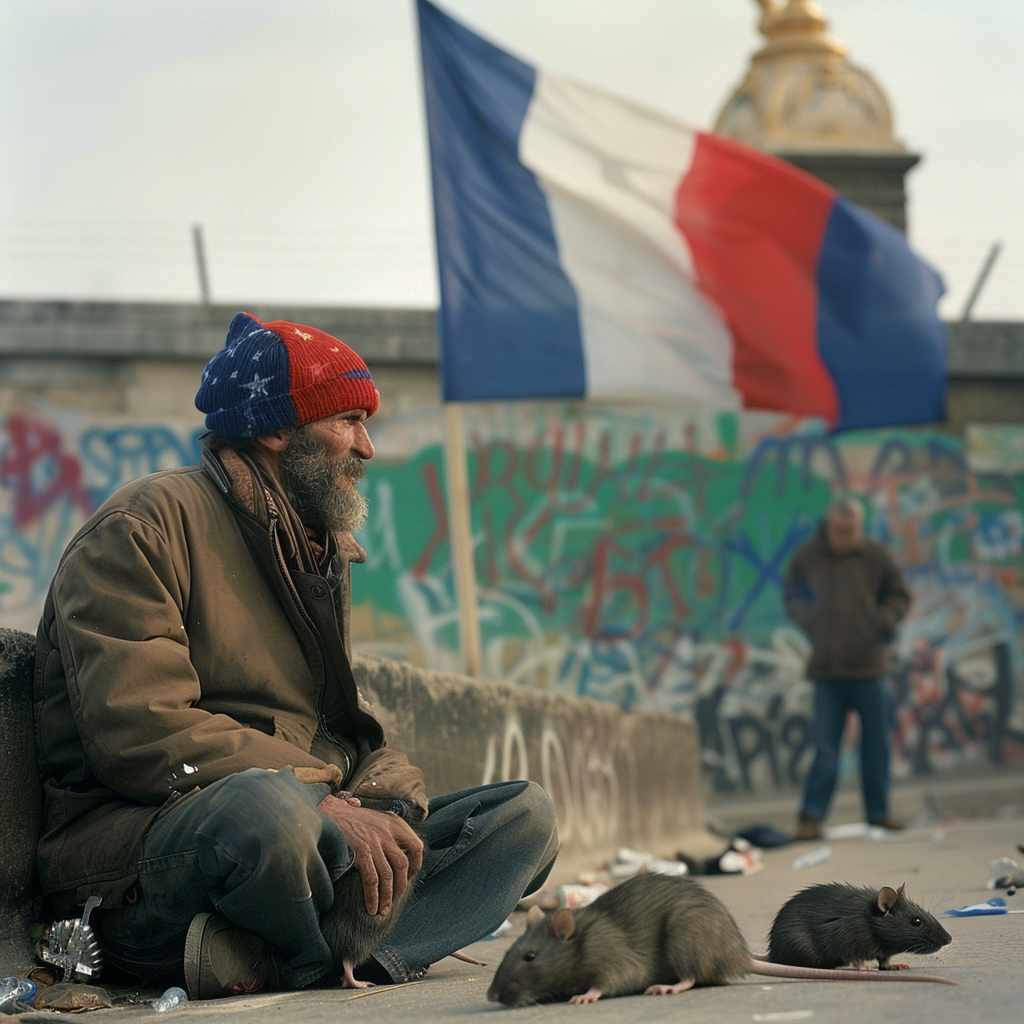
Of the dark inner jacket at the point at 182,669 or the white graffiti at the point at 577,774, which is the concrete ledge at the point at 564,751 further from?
the dark inner jacket at the point at 182,669

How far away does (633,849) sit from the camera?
23.2 ft

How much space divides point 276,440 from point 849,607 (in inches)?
255

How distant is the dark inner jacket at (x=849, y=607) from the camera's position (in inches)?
349

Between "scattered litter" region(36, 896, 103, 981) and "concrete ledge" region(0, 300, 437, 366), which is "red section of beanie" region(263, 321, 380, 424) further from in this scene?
"concrete ledge" region(0, 300, 437, 366)

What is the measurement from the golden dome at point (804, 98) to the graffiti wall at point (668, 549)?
278 centimetres

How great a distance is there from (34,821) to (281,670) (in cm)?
62

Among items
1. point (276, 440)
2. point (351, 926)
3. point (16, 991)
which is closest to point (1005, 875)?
point (351, 926)

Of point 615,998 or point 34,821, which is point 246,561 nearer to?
point 34,821

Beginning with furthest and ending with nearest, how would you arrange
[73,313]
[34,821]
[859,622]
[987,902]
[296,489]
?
[73,313], [859,622], [987,902], [296,489], [34,821]

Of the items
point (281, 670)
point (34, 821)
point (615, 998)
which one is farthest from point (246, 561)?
point (615, 998)

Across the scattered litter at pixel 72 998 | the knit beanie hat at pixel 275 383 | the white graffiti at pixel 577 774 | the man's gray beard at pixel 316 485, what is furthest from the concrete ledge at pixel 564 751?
the scattered litter at pixel 72 998

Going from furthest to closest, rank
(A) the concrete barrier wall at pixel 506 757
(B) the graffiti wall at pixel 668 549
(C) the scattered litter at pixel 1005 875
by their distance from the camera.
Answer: (B) the graffiti wall at pixel 668 549 < (C) the scattered litter at pixel 1005 875 < (A) the concrete barrier wall at pixel 506 757

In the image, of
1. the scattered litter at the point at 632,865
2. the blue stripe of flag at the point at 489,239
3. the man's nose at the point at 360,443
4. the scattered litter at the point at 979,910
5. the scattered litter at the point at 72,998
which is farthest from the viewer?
Result: the blue stripe of flag at the point at 489,239

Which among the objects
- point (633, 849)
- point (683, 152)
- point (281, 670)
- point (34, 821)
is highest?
point (683, 152)
